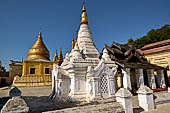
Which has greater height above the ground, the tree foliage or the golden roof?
the tree foliage

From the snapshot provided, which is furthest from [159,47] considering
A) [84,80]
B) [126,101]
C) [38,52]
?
[38,52]

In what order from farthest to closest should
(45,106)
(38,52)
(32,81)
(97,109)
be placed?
(38,52) → (32,81) → (45,106) → (97,109)

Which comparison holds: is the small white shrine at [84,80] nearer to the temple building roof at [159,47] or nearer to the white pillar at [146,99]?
the white pillar at [146,99]

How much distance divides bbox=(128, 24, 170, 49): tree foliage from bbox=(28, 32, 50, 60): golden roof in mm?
24017

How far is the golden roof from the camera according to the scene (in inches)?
1225

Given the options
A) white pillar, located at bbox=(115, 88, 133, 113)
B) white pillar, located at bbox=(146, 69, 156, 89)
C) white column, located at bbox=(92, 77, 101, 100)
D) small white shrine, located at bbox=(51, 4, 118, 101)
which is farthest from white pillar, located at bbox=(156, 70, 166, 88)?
white pillar, located at bbox=(115, 88, 133, 113)

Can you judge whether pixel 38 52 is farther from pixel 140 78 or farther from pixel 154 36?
pixel 154 36

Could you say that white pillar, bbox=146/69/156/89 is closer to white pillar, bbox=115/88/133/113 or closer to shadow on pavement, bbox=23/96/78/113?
white pillar, bbox=115/88/133/113

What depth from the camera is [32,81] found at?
1015 inches

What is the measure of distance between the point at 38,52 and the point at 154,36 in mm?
29620

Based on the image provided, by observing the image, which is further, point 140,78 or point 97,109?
point 140,78

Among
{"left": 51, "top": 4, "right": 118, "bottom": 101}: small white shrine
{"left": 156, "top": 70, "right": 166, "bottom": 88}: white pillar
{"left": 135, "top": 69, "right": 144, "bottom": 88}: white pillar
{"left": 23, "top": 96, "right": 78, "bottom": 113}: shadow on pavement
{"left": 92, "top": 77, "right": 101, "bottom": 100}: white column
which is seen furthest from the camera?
{"left": 156, "top": 70, "right": 166, "bottom": 88}: white pillar

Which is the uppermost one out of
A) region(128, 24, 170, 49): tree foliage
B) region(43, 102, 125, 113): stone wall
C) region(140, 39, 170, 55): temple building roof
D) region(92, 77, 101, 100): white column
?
region(128, 24, 170, 49): tree foliage

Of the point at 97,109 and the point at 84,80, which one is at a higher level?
→ the point at 84,80
